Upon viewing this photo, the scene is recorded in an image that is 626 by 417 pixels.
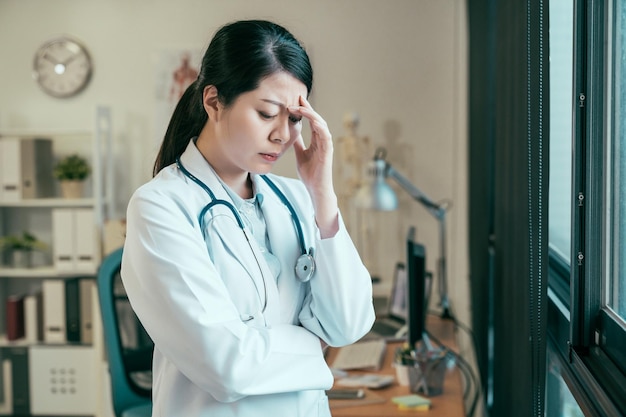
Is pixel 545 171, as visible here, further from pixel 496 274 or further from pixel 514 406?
pixel 496 274

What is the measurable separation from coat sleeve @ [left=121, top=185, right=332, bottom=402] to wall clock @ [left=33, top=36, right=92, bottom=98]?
10.7ft

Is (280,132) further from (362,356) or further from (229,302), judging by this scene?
(362,356)

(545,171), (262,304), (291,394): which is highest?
(545,171)

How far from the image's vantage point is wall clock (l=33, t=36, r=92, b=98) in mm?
4254

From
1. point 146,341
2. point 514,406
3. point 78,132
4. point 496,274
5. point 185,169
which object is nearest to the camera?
point 185,169

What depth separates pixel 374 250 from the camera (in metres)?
4.15

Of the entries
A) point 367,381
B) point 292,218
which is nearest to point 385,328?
point 367,381

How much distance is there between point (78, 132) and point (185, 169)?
9.48 ft

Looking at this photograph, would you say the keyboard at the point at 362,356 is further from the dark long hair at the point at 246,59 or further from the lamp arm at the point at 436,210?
the dark long hair at the point at 246,59

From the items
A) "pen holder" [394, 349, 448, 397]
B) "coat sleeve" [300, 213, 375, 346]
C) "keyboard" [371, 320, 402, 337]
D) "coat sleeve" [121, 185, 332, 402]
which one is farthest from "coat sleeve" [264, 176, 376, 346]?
"keyboard" [371, 320, 402, 337]

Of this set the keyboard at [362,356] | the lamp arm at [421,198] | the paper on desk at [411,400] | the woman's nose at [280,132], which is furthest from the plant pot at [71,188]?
the woman's nose at [280,132]

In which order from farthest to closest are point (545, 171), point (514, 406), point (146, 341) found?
point (146, 341)
point (514, 406)
point (545, 171)

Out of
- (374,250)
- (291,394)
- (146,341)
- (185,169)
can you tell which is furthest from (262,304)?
(374,250)

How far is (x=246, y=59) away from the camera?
1273mm
